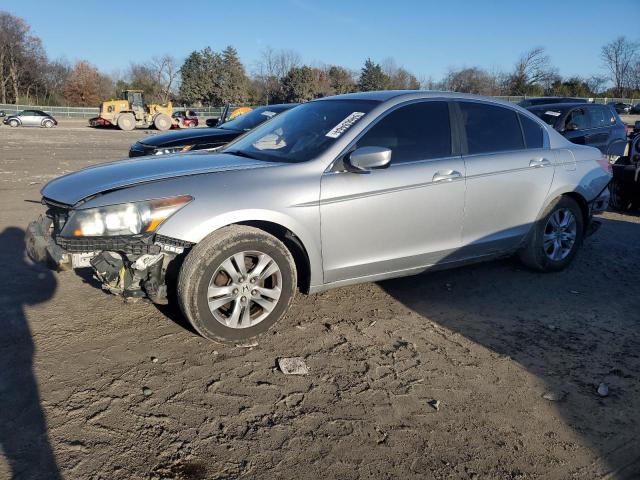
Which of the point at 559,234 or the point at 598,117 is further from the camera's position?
the point at 598,117

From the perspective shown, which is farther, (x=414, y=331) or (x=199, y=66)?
(x=199, y=66)

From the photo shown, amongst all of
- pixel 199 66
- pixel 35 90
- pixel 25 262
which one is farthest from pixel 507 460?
pixel 35 90

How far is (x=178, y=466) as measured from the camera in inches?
93.1

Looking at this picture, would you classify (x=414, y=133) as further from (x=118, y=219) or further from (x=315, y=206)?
(x=118, y=219)

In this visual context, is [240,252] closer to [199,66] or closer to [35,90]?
[199,66]

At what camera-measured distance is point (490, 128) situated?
4.66 meters

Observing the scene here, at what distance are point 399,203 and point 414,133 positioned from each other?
665mm

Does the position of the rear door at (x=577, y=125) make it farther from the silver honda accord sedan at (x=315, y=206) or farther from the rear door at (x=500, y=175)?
the rear door at (x=500, y=175)

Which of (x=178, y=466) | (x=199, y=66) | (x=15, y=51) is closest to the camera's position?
(x=178, y=466)

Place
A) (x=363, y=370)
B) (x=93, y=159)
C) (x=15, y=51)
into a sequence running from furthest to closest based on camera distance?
1. (x=15, y=51)
2. (x=93, y=159)
3. (x=363, y=370)

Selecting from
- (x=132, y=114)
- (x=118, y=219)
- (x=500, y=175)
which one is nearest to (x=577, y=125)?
(x=500, y=175)

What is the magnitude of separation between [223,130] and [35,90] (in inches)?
2880

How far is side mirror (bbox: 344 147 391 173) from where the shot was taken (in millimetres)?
3619

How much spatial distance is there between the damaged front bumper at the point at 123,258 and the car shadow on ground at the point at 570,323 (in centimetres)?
202
